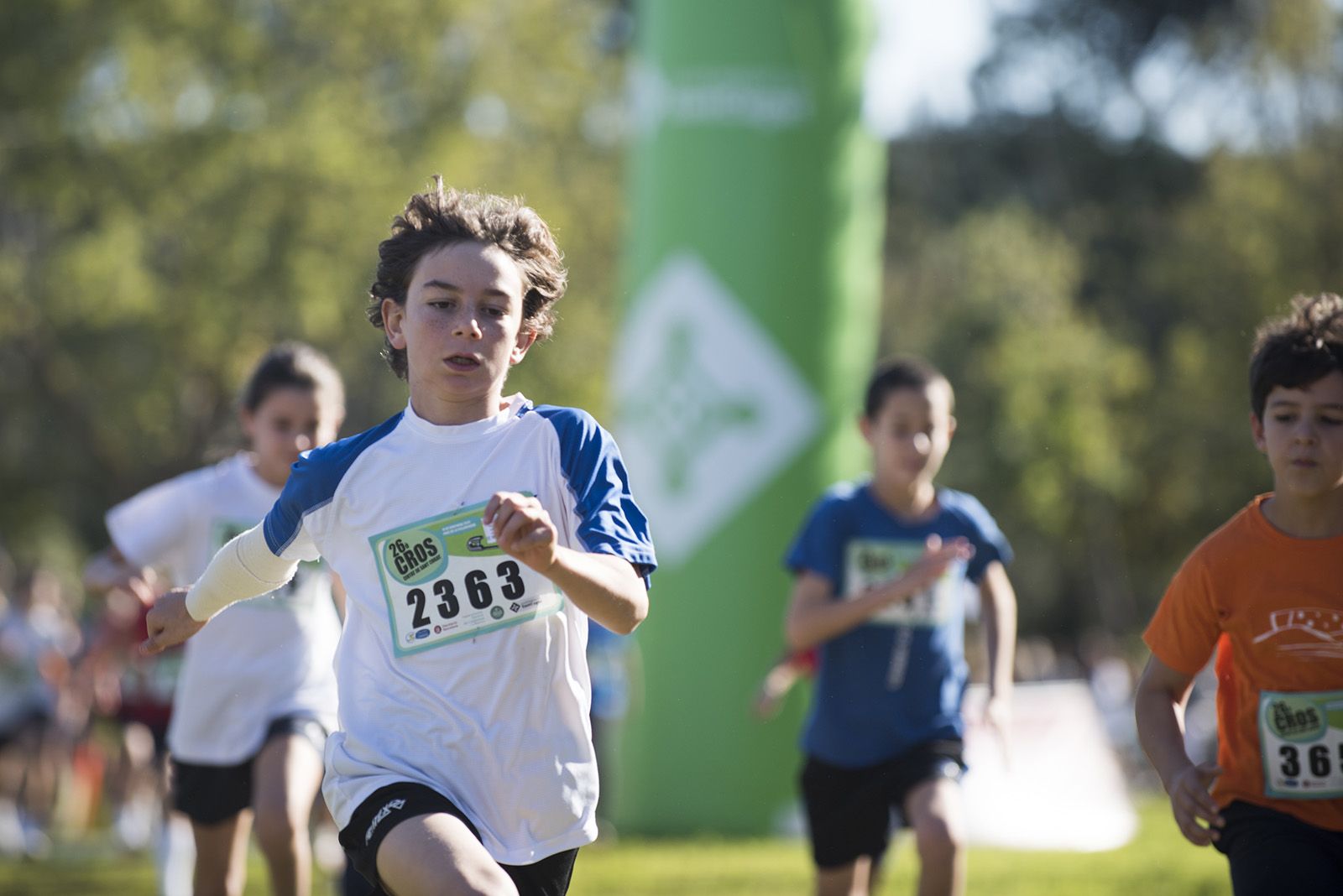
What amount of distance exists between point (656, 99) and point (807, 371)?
265cm

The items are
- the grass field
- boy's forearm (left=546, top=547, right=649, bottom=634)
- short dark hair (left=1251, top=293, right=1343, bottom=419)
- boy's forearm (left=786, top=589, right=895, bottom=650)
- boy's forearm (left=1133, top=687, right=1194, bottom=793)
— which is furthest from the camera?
the grass field

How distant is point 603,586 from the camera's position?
3.70m

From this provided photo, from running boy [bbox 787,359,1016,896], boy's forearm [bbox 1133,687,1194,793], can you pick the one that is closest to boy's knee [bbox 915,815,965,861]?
running boy [bbox 787,359,1016,896]

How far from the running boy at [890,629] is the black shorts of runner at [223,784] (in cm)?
182

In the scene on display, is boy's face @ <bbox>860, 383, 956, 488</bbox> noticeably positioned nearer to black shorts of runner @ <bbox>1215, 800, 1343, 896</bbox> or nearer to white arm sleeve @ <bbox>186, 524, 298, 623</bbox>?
black shorts of runner @ <bbox>1215, 800, 1343, 896</bbox>

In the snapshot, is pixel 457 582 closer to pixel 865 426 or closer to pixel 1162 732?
pixel 1162 732

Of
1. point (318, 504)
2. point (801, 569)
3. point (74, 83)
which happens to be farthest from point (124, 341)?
point (318, 504)

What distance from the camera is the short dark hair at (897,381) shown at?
6.30 metres

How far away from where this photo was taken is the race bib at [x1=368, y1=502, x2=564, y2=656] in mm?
3975

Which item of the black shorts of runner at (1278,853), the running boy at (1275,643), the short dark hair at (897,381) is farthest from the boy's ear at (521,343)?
the short dark hair at (897,381)

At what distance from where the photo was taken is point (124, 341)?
78.8 feet

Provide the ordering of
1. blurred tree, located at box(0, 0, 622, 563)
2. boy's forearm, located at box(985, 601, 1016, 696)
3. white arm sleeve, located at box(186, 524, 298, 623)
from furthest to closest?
1. blurred tree, located at box(0, 0, 622, 563)
2. boy's forearm, located at box(985, 601, 1016, 696)
3. white arm sleeve, located at box(186, 524, 298, 623)

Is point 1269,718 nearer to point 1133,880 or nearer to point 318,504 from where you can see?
point 318,504

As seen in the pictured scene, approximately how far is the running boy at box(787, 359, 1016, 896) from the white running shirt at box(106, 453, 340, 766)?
178 cm
